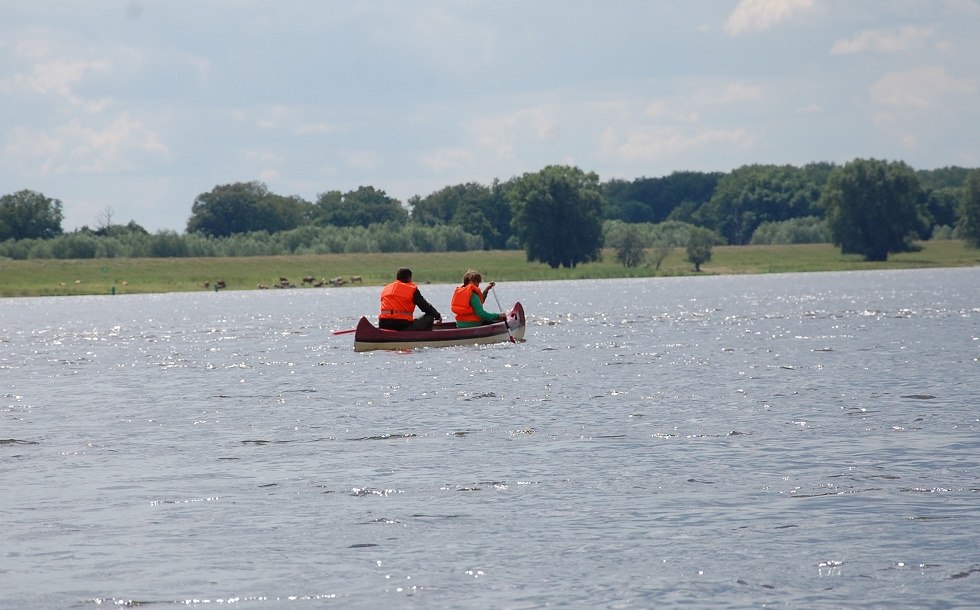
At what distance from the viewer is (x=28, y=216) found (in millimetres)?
171625

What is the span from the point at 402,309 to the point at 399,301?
0.31 m

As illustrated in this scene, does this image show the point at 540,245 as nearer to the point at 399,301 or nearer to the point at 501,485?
the point at 399,301

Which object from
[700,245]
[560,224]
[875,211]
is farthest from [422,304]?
[875,211]

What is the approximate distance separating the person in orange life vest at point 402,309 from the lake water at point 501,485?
14.9 feet

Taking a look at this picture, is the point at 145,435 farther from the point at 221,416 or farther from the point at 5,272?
the point at 5,272

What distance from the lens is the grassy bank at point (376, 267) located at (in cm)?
12250

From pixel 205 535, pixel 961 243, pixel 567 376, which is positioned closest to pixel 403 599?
pixel 205 535

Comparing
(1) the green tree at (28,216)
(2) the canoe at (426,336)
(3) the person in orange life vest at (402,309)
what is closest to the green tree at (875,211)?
(1) the green tree at (28,216)

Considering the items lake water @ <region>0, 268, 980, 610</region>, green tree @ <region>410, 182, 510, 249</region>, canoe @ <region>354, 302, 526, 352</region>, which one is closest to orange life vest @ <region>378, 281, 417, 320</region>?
canoe @ <region>354, 302, 526, 352</region>

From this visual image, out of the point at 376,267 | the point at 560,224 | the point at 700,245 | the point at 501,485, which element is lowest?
the point at 501,485

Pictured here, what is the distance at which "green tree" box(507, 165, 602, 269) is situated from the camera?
506 feet

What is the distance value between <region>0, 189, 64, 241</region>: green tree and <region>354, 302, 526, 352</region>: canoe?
138 meters

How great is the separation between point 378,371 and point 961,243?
150 meters

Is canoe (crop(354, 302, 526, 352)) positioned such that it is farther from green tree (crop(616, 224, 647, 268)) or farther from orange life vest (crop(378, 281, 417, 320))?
green tree (crop(616, 224, 647, 268))
